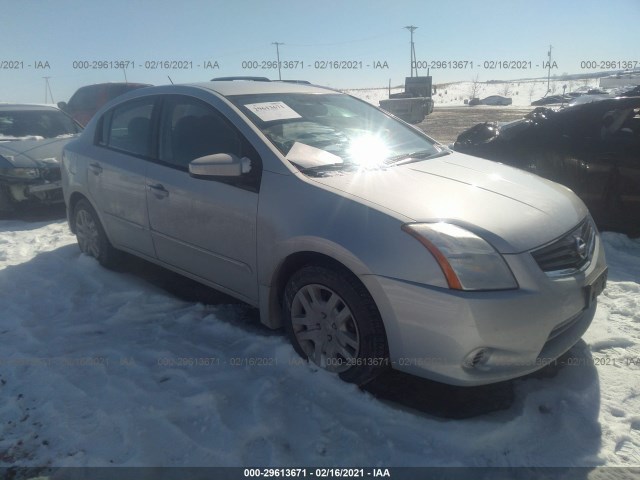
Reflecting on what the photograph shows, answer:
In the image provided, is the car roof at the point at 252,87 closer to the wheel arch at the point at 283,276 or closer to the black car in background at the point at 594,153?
the wheel arch at the point at 283,276

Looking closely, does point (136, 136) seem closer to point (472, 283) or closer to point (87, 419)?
point (87, 419)

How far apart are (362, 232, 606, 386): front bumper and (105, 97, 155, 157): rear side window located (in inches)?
94.2

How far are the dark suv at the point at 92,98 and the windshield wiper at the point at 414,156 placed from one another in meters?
10.2

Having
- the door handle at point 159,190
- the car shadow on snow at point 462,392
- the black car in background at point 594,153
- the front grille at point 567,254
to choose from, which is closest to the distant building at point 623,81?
the black car in background at point 594,153

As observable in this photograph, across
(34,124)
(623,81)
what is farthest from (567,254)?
(623,81)

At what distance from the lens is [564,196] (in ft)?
9.77

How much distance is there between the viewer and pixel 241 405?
2521 millimetres

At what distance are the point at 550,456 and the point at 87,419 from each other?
2.27 metres

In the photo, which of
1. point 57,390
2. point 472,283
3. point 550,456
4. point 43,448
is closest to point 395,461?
point 550,456

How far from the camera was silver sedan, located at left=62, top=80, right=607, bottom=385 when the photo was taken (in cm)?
226

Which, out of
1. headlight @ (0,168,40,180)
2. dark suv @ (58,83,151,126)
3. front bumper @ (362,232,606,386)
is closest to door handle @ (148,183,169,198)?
front bumper @ (362,232,606,386)

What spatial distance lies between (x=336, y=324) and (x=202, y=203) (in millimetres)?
1267

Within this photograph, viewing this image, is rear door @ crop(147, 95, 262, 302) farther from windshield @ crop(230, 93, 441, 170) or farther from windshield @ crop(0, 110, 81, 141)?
windshield @ crop(0, 110, 81, 141)

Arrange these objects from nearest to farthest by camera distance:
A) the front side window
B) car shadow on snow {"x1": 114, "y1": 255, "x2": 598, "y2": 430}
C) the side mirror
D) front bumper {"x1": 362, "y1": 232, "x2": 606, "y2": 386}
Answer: front bumper {"x1": 362, "y1": 232, "x2": 606, "y2": 386}
car shadow on snow {"x1": 114, "y1": 255, "x2": 598, "y2": 430}
the side mirror
the front side window
